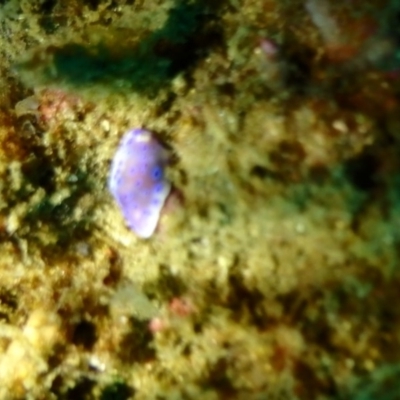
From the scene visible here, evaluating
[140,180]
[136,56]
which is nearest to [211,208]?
[140,180]

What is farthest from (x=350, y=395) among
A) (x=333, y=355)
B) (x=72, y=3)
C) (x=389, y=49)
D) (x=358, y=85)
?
(x=72, y=3)

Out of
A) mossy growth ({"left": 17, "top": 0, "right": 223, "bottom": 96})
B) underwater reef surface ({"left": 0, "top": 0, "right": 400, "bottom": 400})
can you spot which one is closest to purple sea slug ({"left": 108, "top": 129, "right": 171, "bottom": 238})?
underwater reef surface ({"left": 0, "top": 0, "right": 400, "bottom": 400})

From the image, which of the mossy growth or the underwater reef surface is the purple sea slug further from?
the mossy growth

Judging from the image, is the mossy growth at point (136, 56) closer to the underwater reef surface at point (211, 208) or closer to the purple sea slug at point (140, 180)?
the underwater reef surface at point (211, 208)

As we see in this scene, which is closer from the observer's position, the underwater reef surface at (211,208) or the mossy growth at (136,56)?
the underwater reef surface at (211,208)

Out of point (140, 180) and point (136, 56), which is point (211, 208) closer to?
point (140, 180)

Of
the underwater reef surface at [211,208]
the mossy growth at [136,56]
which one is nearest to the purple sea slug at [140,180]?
the underwater reef surface at [211,208]

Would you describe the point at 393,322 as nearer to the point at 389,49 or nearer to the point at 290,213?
the point at 290,213

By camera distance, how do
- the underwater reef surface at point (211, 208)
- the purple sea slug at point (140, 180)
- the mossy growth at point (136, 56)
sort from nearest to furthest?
1. the underwater reef surface at point (211, 208)
2. the purple sea slug at point (140, 180)
3. the mossy growth at point (136, 56)
